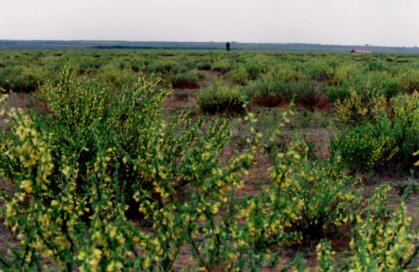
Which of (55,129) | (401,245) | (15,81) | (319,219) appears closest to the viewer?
(401,245)

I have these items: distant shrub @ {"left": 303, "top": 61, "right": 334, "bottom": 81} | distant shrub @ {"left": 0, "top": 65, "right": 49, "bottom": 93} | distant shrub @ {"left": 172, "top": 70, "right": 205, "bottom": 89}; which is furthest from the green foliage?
distant shrub @ {"left": 303, "top": 61, "right": 334, "bottom": 81}

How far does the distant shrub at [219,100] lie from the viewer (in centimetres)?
1273

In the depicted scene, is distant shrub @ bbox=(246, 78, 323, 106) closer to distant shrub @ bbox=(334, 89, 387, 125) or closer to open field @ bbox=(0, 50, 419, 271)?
open field @ bbox=(0, 50, 419, 271)

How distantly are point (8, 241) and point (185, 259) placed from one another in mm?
1699

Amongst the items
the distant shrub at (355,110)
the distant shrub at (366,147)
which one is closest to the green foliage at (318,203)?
the distant shrub at (366,147)

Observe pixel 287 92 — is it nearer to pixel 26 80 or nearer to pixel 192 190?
pixel 26 80

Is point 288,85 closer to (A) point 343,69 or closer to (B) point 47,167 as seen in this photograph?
(A) point 343,69

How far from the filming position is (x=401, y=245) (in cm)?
291

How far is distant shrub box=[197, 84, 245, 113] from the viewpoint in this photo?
12734 mm

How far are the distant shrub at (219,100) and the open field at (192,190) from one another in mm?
267

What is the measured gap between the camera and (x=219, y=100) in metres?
12.7

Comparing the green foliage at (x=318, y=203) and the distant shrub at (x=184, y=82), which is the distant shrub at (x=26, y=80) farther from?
the green foliage at (x=318, y=203)

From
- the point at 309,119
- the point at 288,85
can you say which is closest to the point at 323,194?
the point at 309,119

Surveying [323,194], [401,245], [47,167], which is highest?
[47,167]
